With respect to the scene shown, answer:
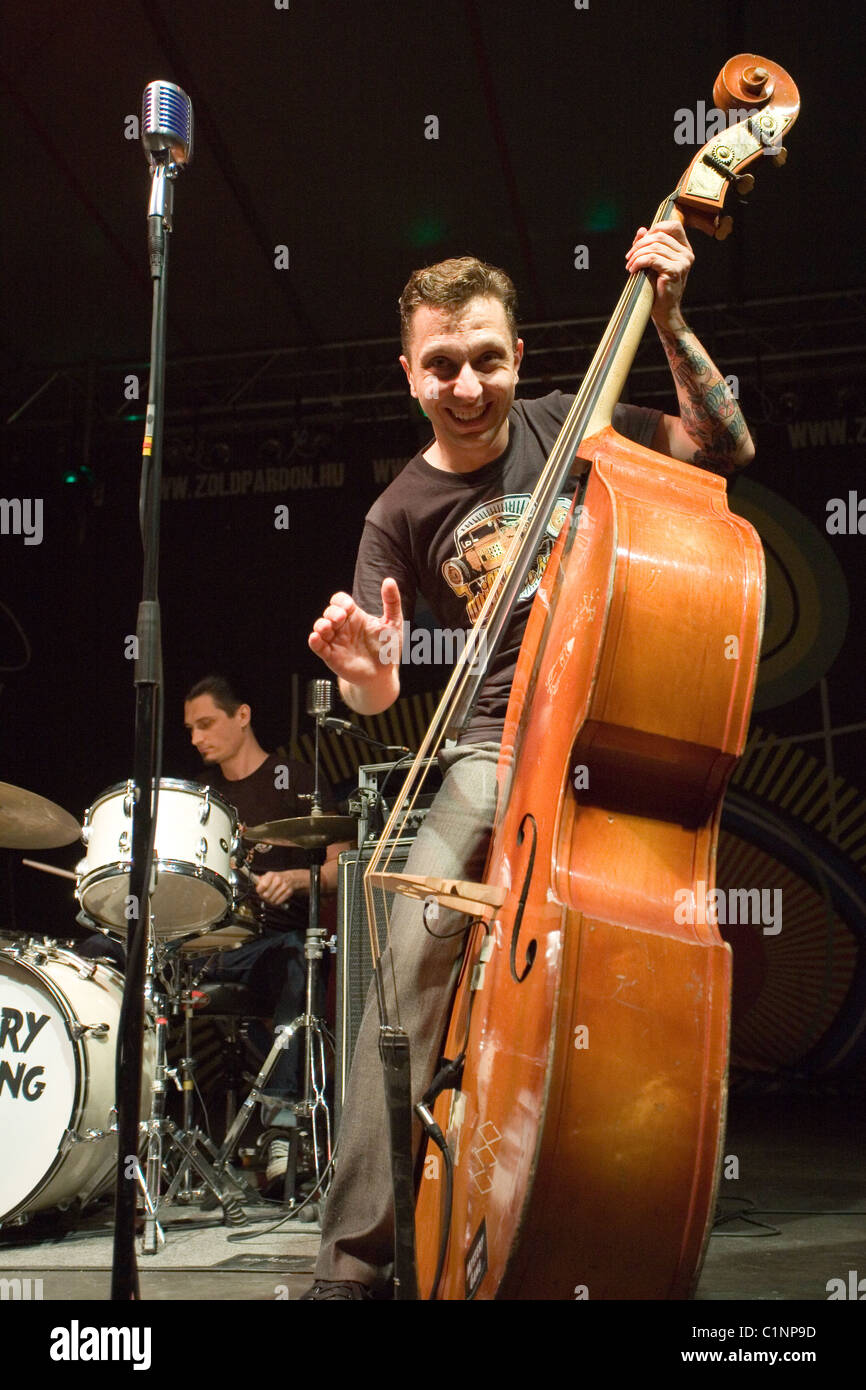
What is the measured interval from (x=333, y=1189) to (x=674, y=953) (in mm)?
882

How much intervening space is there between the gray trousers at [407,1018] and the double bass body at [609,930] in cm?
17

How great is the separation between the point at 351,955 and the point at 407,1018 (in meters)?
1.56

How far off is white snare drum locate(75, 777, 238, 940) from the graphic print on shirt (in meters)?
1.61

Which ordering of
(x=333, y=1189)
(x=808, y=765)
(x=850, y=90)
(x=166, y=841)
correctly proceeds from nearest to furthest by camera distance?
(x=333, y=1189)
(x=166, y=841)
(x=850, y=90)
(x=808, y=765)

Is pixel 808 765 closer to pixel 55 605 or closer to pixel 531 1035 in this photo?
pixel 55 605

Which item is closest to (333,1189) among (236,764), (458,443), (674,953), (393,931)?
(393,931)

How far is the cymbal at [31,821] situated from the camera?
3526 millimetres

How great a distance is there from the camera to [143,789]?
165 cm

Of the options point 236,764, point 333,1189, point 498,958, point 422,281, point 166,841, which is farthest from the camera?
point 236,764

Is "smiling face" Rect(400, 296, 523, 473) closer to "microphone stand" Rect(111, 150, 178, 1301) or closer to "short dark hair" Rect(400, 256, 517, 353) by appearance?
"short dark hair" Rect(400, 256, 517, 353)

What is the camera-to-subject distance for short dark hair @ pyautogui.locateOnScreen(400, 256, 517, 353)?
88.6 inches

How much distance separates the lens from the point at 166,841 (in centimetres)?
363
